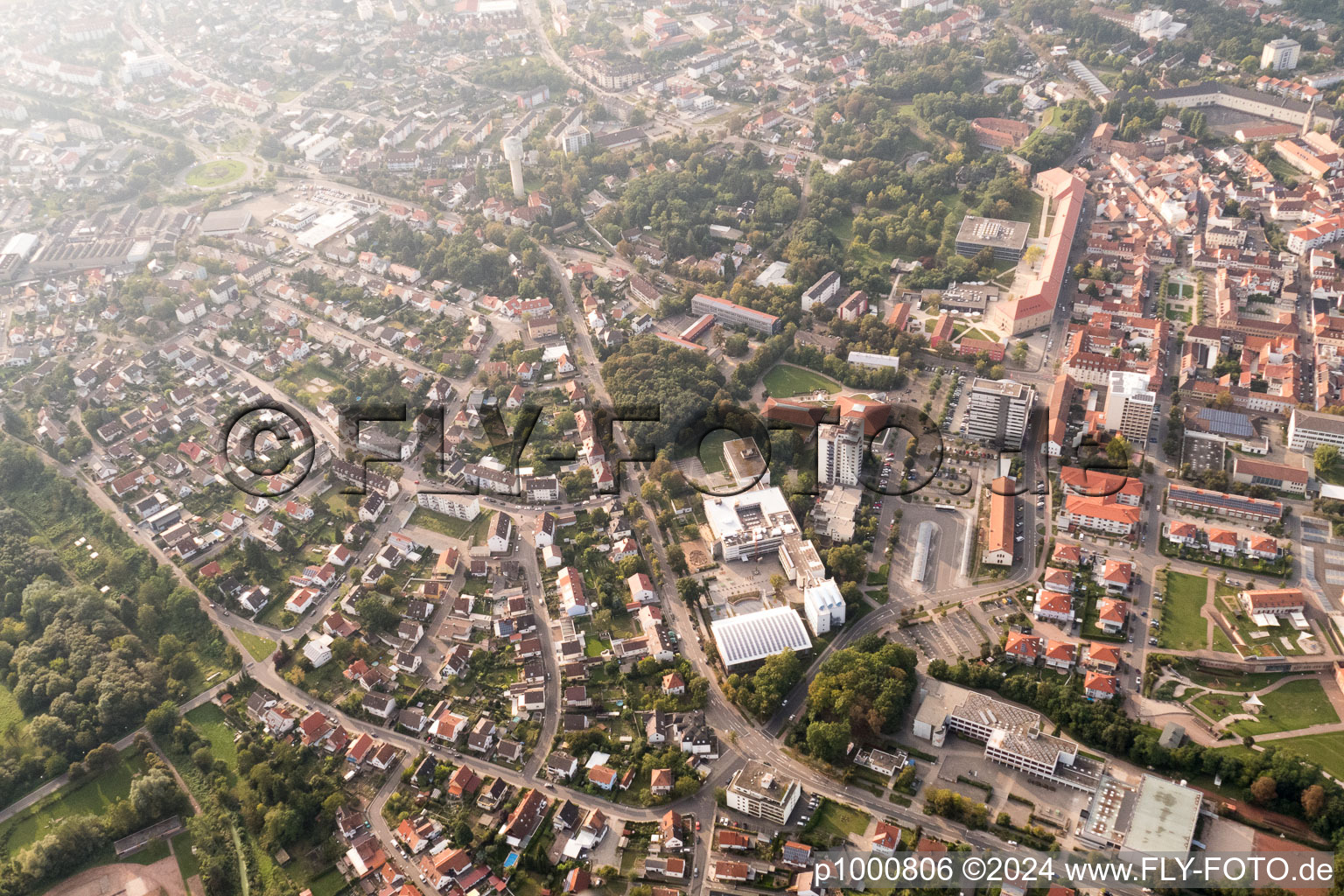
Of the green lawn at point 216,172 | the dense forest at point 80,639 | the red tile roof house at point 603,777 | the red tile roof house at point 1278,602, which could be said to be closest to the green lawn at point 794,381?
the red tile roof house at point 1278,602

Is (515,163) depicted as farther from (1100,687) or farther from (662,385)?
(1100,687)

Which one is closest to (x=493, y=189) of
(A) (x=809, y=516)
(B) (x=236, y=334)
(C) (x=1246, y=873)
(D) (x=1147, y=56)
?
(B) (x=236, y=334)

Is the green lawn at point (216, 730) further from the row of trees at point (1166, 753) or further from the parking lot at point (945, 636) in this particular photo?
the row of trees at point (1166, 753)

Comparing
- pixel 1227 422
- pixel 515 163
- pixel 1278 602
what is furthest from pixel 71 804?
pixel 1227 422

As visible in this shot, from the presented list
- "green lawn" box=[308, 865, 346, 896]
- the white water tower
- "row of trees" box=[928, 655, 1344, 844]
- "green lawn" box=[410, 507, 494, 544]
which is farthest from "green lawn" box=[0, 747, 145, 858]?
the white water tower

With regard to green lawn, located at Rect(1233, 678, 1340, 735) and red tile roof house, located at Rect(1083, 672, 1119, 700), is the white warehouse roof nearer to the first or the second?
red tile roof house, located at Rect(1083, 672, 1119, 700)
